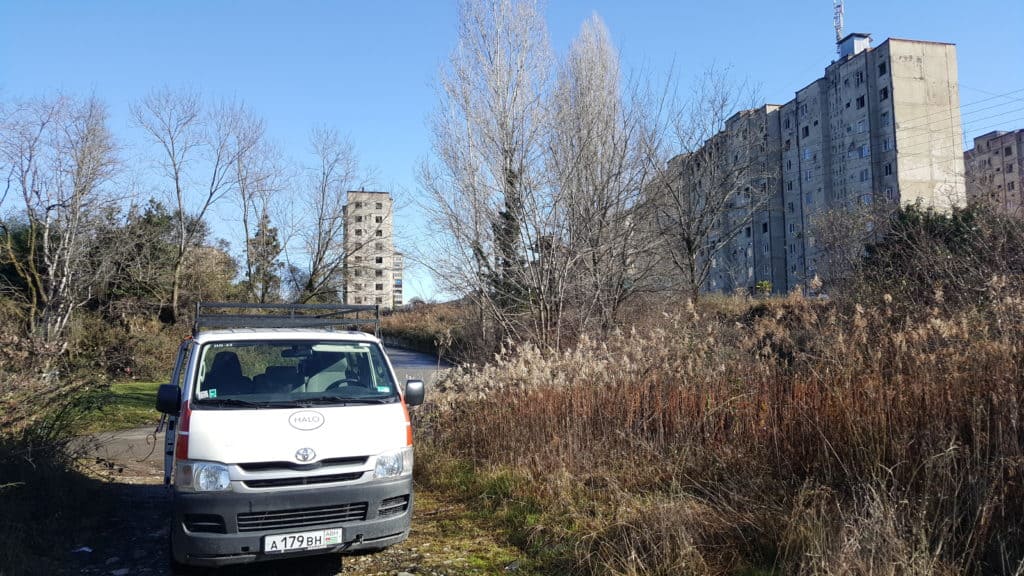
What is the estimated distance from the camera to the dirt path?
5.47 metres

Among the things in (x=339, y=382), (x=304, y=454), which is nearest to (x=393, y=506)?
(x=304, y=454)

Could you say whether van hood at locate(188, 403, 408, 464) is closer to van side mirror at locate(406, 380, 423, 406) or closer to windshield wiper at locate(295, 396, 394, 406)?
windshield wiper at locate(295, 396, 394, 406)

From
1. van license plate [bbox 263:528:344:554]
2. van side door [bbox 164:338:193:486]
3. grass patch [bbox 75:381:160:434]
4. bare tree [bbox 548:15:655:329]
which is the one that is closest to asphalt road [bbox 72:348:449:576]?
van side door [bbox 164:338:193:486]

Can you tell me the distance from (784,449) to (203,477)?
440 centimetres

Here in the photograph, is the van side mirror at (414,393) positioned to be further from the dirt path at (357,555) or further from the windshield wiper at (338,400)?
the dirt path at (357,555)

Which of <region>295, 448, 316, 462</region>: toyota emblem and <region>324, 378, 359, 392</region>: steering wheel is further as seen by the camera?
<region>324, 378, 359, 392</region>: steering wheel

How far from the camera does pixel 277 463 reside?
4.83 metres

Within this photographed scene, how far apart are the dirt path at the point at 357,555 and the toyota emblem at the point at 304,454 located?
Result: 47.4 inches

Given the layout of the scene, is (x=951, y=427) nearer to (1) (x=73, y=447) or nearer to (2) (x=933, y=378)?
(2) (x=933, y=378)

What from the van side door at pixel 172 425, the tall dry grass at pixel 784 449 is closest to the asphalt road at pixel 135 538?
the van side door at pixel 172 425

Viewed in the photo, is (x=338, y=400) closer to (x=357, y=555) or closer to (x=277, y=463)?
(x=277, y=463)

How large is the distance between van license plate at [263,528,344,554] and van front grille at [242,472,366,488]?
0.34m

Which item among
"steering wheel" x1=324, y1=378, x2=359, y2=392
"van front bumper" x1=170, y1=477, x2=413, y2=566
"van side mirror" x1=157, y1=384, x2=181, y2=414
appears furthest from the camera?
"steering wheel" x1=324, y1=378, x2=359, y2=392

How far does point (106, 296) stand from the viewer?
2322 cm
